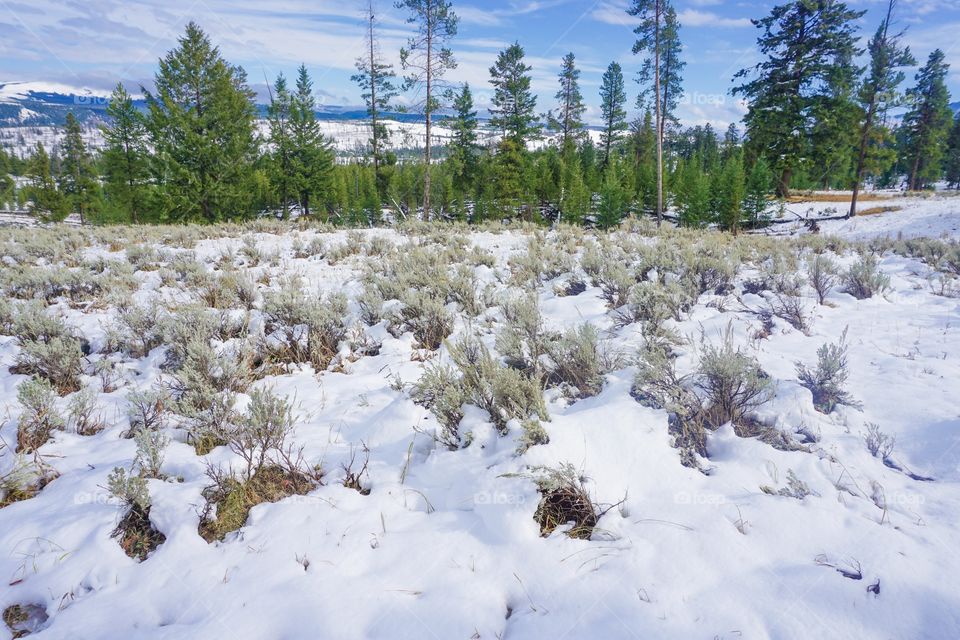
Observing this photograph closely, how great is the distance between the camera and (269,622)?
1781 mm

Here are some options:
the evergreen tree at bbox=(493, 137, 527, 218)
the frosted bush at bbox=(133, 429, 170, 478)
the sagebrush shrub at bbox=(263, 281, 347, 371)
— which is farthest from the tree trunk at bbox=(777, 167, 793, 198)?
the frosted bush at bbox=(133, 429, 170, 478)

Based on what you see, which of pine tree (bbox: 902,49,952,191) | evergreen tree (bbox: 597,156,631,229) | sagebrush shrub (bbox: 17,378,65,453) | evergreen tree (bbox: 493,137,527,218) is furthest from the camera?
pine tree (bbox: 902,49,952,191)

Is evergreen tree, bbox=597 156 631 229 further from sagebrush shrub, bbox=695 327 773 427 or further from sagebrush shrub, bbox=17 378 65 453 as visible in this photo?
sagebrush shrub, bbox=17 378 65 453

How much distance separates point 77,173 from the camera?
44688mm

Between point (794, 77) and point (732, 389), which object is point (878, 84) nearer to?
point (794, 77)

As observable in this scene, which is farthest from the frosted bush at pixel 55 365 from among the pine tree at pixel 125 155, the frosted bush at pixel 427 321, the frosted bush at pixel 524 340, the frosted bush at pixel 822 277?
the pine tree at pixel 125 155

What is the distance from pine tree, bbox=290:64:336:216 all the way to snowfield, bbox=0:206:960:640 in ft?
110

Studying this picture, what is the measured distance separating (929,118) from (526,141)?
39510 millimetres

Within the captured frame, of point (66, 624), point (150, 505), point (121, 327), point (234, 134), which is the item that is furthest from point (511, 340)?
point (234, 134)

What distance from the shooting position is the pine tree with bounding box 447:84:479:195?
33.1m

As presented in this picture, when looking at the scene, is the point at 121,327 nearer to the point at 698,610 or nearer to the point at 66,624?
the point at 66,624

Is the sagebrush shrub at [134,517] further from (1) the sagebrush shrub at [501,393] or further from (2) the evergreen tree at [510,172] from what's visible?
(2) the evergreen tree at [510,172]

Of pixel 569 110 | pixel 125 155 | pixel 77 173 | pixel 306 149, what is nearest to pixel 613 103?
pixel 569 110

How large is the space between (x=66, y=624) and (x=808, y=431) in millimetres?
3906
